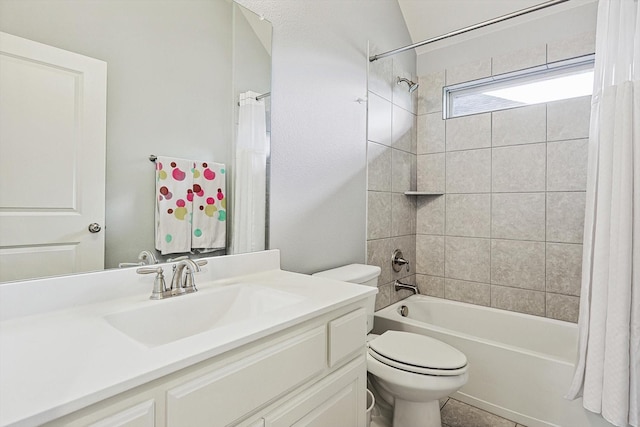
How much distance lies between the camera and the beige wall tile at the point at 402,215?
245 centimetres

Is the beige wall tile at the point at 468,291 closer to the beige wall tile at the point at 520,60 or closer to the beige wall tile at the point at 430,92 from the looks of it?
the beige wall tile at the point at 430,92

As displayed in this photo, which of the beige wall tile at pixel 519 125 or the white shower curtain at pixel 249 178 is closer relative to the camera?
the white shower curtain at pixel 249 178

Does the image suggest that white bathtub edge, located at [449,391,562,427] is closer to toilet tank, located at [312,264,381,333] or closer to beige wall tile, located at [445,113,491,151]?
toilet tank, located at [312,264,381,333]

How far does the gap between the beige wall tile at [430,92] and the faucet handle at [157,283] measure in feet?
7.81

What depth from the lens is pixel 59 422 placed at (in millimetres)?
489

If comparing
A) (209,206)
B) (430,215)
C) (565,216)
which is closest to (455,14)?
(430,215)

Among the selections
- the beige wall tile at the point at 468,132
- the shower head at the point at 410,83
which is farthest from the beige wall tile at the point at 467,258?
the shower head at the point at 410,83

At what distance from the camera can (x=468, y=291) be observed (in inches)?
98.8

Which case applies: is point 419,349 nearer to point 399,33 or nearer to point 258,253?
point 258,253

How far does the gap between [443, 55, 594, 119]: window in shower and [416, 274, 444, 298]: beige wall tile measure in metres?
1.29

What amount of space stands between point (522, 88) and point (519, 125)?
0.95 ft

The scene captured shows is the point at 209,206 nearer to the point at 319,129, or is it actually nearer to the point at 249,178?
the point at 249,178

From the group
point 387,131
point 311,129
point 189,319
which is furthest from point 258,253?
point 387,131

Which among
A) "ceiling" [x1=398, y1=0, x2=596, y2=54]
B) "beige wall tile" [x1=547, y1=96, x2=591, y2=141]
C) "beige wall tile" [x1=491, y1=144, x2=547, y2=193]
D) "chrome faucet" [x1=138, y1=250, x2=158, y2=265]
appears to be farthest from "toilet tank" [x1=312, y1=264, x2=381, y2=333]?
"ceiling" [x1=398, y1=0, x2=596, y2=54]
